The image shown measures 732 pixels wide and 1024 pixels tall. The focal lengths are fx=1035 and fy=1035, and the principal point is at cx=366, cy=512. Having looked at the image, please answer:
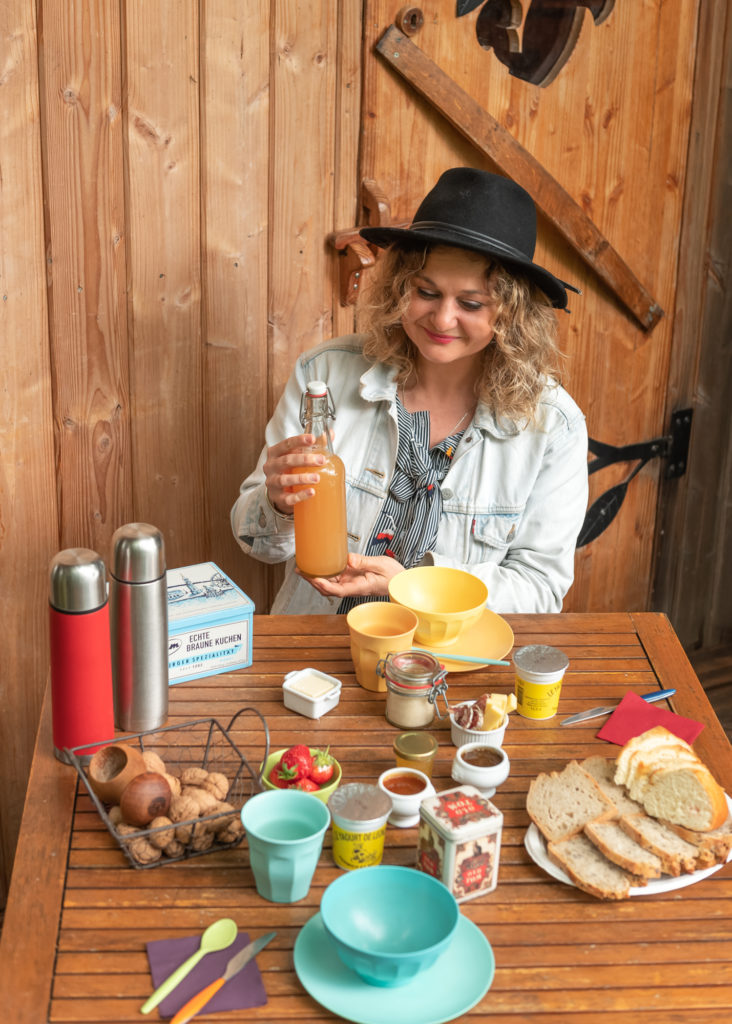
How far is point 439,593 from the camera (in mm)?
1763

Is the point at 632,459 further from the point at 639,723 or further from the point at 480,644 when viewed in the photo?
the point at 639,723

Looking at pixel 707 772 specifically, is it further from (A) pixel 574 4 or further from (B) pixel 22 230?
(A) pixel 574 4

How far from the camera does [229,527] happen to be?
2.53 m

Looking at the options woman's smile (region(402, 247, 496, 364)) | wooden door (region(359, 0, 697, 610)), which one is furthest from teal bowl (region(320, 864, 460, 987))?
wooden door (region(359, 0, 697, 610))

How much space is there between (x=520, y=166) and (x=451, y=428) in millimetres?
820

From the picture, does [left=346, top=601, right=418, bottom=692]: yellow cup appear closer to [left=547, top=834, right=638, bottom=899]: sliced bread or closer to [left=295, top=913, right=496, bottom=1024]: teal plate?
[left=547, top=834, right=638, bottom=899]: sliced bread

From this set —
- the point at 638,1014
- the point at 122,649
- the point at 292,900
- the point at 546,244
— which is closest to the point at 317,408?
the point at 122,649

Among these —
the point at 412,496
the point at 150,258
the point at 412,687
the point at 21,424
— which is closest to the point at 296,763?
the point at 412,687

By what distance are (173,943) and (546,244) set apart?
2.14m

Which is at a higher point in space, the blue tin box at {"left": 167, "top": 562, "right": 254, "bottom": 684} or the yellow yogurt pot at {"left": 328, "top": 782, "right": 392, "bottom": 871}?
the blue tin box at {"left": 167, "top": 562, "right": 254, "bottom": 684}

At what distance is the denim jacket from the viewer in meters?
2.16

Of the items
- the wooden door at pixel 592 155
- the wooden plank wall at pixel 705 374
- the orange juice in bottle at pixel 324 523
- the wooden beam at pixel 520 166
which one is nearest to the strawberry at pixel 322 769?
the orange juice in bottle at pixel 324 523

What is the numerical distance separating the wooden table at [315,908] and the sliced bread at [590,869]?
0.02 m

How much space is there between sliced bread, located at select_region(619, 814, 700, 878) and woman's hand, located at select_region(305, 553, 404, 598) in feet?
2.25
